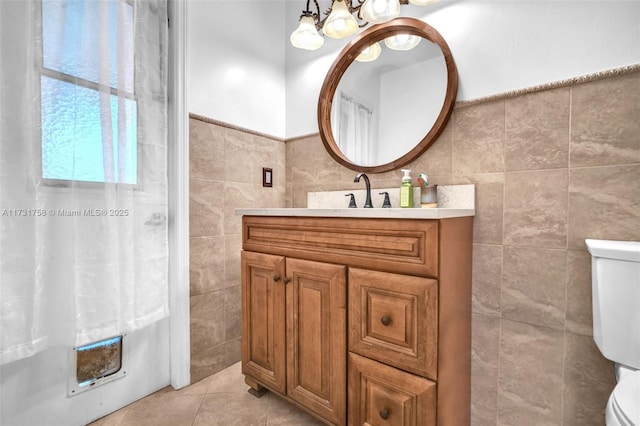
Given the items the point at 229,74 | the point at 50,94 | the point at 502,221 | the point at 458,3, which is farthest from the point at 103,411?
the point at 458,3

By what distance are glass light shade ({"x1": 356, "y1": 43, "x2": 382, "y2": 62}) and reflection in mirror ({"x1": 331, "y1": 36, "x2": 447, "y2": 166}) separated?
0.02 metres

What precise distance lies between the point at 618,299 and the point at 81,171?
1.92 meters

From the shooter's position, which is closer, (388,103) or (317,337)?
(317,337)

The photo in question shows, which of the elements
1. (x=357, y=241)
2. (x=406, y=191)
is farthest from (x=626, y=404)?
(x=406, y=191)

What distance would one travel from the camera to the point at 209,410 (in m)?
1.39

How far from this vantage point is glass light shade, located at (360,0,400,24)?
123 centimetres

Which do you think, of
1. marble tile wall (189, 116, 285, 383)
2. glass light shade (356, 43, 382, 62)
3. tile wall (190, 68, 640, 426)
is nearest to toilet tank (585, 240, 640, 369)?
tile wall (190, 68, 640, 426)

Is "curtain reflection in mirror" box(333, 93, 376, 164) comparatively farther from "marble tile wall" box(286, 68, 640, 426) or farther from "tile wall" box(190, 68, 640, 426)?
"marble tile wall" box(286, 68, 640, 426)

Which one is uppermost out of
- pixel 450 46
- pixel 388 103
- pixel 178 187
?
pixel 450 46

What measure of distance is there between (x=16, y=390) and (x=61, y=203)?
724 millimetres

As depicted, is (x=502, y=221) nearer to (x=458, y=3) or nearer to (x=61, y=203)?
(x=458, y=3)

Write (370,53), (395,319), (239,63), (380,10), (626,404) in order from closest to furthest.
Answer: (626,404) < (395,319) < (380,10) < (370,53) < (239,63)

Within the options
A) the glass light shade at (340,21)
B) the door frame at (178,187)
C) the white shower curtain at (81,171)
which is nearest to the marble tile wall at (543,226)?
the glass light shade at (340,21)

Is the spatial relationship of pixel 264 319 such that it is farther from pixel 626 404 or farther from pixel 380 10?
pixel 380 10
